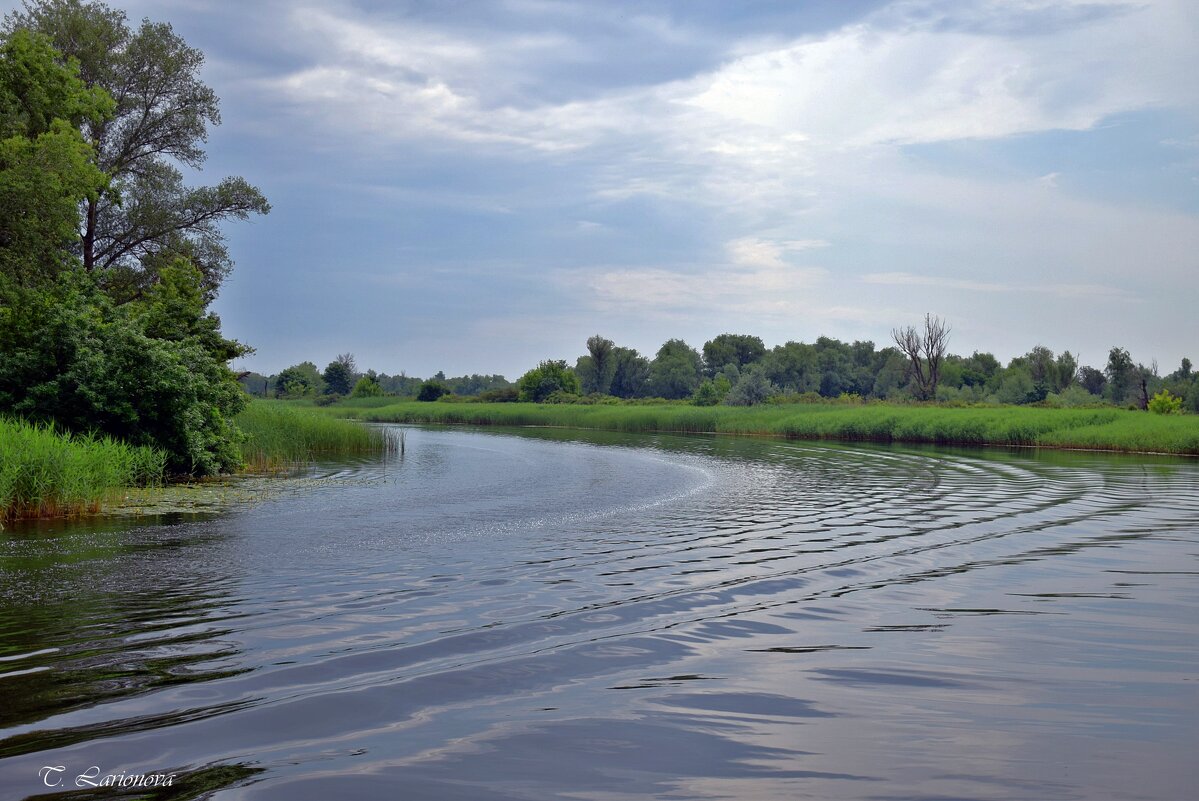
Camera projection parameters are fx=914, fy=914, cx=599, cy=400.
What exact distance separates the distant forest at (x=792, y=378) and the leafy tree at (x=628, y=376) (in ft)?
0.42

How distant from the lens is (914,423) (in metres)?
46.3

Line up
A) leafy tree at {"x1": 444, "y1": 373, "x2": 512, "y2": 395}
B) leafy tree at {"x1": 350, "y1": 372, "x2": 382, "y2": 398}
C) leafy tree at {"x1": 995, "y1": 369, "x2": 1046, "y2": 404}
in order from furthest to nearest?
leafy tree at {"x1": 444, "y1": 373, "x2": 512, "y2": 395}
leafy tree at {"x1": 350, "y1": 372, "x2": 382, "y2": 398}
leafy tree at {"x1": 995, "y1": 369, "x2": 1046, "y2": 404}

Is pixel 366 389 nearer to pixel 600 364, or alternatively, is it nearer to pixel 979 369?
pixel 600 364

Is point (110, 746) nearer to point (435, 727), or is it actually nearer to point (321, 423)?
point (435, 727)

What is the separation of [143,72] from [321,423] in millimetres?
15442

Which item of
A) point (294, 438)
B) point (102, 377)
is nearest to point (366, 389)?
point (294, 438)

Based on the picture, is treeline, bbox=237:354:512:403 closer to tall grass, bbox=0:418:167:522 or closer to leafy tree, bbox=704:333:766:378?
leafy tree, bbox=704:333:766:378

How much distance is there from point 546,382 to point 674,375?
76.5 ft

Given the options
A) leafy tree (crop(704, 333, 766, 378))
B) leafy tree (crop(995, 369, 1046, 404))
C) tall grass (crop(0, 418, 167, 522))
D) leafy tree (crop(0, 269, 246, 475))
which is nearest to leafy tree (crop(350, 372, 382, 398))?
leafy tree (crop(704, 333, 766, 378))

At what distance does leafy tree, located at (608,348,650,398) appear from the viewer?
116625 millimetres

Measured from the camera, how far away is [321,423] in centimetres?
3131

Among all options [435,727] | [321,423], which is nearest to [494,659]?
[435,727]

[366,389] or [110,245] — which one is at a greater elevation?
[110,245]

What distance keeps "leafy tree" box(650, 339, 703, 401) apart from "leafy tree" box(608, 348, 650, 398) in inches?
50.8
